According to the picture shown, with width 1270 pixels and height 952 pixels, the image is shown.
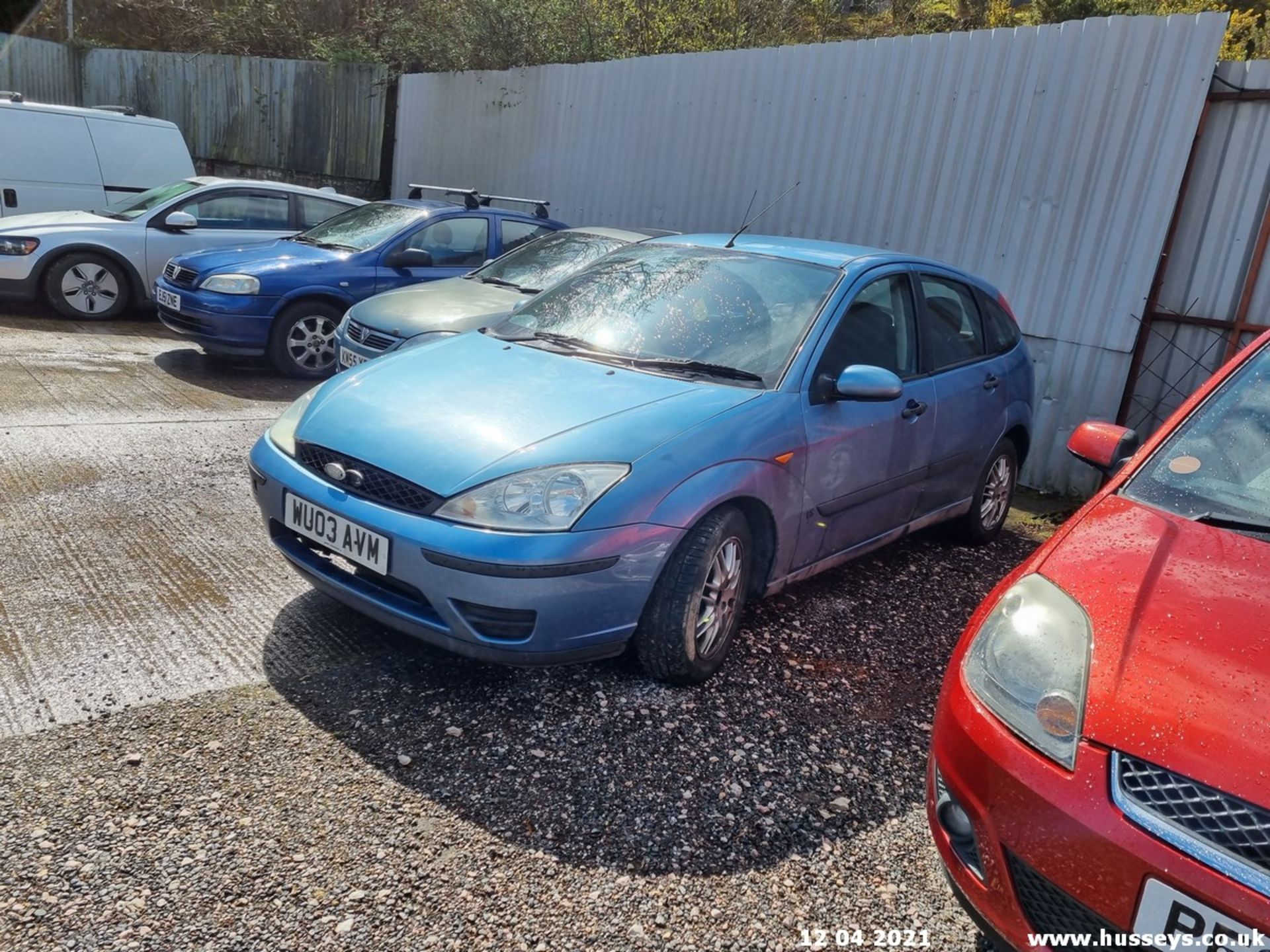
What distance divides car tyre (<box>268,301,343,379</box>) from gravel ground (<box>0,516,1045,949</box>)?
461 centimetres

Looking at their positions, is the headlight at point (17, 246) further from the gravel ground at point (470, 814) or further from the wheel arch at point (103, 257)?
the gravel ground at point (470, 814)

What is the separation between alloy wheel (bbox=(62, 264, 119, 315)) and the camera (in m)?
8.98

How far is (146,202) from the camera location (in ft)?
31.7

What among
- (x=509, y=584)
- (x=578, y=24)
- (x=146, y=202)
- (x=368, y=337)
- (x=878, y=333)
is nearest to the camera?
(x=509, y=584)

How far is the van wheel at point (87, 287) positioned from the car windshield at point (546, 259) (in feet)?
12.8

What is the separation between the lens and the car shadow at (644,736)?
2758 millimetres

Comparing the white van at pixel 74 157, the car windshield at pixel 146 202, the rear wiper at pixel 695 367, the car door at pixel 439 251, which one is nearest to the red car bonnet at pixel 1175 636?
the rear wiper at pixel 695 367

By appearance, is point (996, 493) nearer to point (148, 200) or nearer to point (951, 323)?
point (951, 323)

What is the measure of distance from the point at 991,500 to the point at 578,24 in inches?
402

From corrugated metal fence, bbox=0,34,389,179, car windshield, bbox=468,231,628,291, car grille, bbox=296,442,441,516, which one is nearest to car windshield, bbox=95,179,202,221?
car windshield, bbox=468,231,628,291

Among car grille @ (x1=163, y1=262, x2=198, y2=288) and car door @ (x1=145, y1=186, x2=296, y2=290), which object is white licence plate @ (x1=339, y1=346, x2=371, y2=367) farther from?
car door @ (x1=145, y1=186, x2=296, y2=290)

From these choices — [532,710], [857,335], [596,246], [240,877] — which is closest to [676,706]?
[532,710]

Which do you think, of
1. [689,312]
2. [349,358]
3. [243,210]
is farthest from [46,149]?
[689,312]

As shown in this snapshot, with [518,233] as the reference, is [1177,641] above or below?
below
